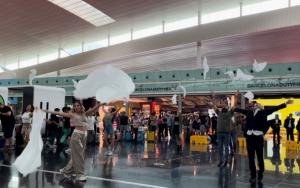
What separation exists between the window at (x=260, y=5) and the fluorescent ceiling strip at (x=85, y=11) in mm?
10185

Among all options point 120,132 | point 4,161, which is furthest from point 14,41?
point 4,161

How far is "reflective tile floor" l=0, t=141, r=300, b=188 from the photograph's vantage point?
6.01 meters

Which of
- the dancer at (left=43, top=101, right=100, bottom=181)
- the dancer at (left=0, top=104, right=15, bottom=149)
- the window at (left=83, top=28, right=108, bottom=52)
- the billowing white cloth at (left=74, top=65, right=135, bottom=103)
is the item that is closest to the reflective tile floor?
the dancer at (left=43, top=101, right=100, bottom=181)

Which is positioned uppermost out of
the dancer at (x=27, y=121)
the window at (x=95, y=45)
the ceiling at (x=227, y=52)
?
the window at (x=95, y=45)

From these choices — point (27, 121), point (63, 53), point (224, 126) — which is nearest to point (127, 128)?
point (27, 121)

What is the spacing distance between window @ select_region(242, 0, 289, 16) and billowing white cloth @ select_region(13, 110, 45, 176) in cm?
1935

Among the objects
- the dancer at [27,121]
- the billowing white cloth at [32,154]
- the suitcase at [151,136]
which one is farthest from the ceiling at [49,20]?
the billowing white cloth at [32,154]

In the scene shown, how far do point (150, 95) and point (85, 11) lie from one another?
9.70 meters

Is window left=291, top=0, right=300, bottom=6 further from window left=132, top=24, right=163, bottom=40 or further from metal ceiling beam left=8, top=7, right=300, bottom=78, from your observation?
window left=132, top=24, right=163, bottom=40

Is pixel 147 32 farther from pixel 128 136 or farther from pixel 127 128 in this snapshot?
pixel 128 136

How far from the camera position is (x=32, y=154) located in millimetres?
6051

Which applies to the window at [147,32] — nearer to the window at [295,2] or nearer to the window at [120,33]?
the window at [120,33]

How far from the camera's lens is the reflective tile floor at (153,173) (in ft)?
19.7

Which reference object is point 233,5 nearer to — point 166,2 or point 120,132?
point 166,2
